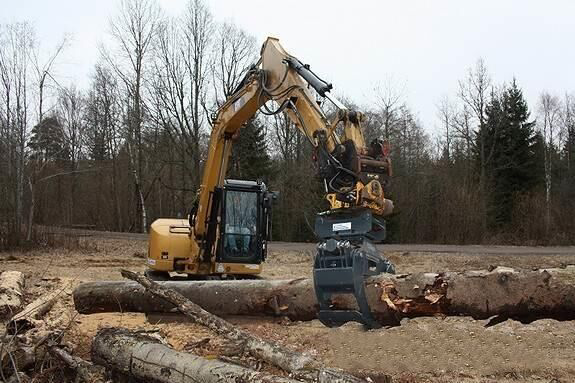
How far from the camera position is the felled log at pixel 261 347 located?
15.4 feet

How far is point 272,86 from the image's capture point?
31.5ft

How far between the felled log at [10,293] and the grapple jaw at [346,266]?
5.67 metres

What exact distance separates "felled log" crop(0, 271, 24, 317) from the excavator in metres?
2.50

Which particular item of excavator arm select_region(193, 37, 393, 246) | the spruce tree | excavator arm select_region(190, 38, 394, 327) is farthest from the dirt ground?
the spruce tree

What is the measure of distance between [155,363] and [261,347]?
935mm

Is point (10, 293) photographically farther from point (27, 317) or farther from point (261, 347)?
point (261, 347)

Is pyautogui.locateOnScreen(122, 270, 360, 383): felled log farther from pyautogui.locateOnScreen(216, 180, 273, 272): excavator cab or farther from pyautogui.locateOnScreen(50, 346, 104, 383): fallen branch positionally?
pyautogui.locateOnScreen(216, 180, 273, 272): excavator cab

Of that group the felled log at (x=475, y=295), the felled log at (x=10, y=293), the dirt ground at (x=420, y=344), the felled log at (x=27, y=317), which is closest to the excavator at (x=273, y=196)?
the felled log at (x=475, y=295)

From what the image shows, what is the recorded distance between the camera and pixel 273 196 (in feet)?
41.2

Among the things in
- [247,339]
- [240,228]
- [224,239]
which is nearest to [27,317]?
[247,339]

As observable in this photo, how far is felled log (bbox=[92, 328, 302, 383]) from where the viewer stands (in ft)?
15.5

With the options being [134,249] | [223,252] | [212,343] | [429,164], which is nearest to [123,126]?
[134,249]

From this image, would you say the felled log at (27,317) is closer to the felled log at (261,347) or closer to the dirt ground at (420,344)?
the dirt ground at (420,344)

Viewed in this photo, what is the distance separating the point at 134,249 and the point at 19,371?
2076 centimetres
